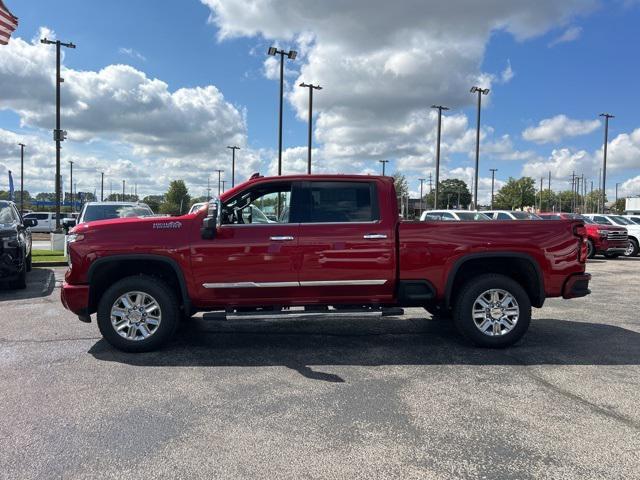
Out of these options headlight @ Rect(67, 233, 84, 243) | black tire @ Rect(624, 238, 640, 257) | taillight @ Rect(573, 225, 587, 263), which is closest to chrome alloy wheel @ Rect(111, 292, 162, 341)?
headlight @ Rect(67, 233, 84, 243)

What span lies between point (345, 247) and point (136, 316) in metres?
2.43

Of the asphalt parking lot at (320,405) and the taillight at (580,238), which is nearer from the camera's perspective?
the asphalt parking lot at (320,405)

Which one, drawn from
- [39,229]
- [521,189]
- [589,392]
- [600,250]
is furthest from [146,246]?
[521,189]

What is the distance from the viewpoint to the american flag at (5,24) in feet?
37.8

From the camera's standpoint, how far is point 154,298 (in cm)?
541

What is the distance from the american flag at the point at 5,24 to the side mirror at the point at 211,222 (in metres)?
9.78

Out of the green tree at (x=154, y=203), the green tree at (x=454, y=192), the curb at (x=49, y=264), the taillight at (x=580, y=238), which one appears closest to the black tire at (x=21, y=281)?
the curb at (x=49, y=264)

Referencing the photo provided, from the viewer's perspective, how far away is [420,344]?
5926 mm

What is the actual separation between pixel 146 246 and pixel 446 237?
3.31m

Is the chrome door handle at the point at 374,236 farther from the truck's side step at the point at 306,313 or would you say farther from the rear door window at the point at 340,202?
the truck's side step at the point at 306,313

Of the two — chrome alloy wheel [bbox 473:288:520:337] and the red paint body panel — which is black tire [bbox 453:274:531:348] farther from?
the red paint body panel

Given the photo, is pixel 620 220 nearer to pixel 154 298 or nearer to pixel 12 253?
pixel 154 298

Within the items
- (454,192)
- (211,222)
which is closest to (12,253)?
(211,222)

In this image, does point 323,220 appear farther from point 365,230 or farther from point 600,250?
point 600,250
